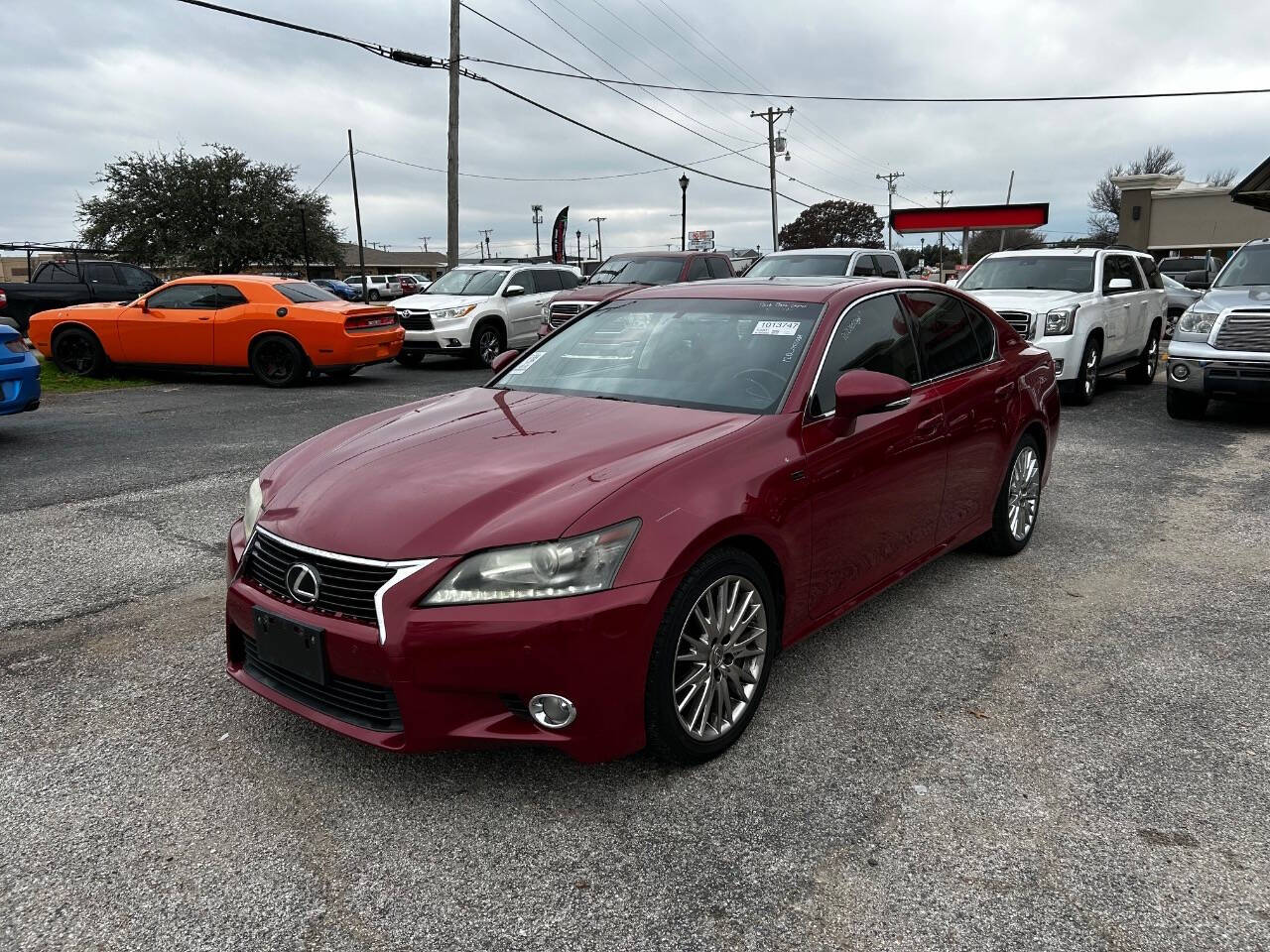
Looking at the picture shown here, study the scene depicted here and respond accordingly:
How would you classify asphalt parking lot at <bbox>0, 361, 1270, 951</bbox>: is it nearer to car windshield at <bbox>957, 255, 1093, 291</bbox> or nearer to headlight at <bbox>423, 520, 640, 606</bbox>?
headlight at <bbox>423, 520, 640, 606</bbox>

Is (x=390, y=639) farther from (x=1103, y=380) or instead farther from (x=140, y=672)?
(x=1103, y=380)

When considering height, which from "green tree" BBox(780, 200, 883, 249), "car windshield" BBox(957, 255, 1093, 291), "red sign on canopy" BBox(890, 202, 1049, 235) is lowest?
"car windshield" BBox(957, 255, 1093, 291)

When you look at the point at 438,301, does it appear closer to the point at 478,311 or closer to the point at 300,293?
the point at 478,311

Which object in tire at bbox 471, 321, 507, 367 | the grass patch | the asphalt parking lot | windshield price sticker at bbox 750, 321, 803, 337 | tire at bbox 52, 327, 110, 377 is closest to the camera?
the asphalt parking lot

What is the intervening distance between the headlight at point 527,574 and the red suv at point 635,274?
12.0 meters

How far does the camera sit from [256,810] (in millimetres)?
2785

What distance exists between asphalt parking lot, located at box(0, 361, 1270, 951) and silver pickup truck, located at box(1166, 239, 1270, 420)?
487cm

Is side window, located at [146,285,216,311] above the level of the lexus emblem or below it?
above

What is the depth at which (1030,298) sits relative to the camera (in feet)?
35.3

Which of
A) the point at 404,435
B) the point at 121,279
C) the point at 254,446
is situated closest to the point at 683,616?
the point at 404,435

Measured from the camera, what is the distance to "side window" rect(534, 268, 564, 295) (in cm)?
1670

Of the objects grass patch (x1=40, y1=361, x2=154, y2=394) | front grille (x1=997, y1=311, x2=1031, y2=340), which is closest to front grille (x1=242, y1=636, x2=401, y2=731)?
front grille (x1=997, y1=311, x2=1031, y2=340)

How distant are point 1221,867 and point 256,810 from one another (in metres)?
2.71

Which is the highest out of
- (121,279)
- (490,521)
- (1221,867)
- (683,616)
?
(121,279)
